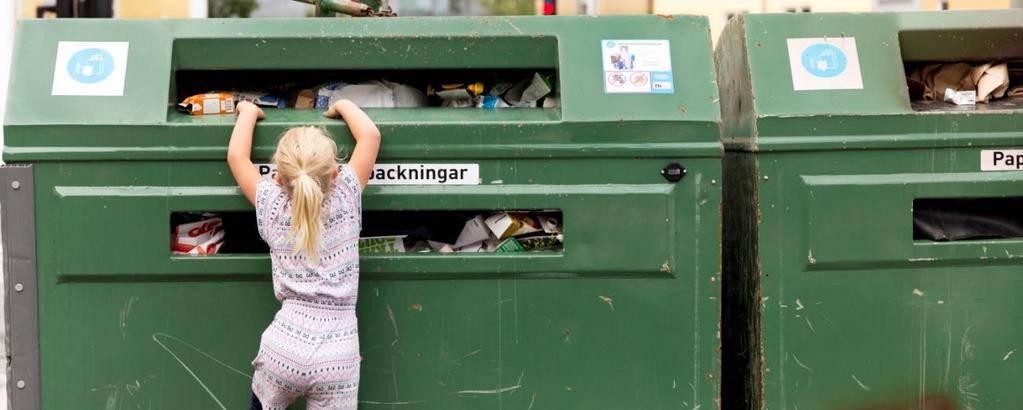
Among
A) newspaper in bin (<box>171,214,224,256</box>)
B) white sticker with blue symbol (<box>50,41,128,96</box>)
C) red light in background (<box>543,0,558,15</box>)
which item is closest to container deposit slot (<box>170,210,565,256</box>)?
newspaper in bin (<box>171,214,224,256</box>)

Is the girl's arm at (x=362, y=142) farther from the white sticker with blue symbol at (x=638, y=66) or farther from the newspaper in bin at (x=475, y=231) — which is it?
the white sticker with blue symbol at (x=638, y=66)

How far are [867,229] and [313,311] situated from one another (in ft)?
4.57

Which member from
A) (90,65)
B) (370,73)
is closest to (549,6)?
(370,73)

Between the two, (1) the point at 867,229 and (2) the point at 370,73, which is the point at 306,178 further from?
(1) the point at 867,229

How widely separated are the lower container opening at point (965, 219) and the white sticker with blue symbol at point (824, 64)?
0.40 meters

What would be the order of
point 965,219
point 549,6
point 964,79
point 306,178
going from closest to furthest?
point 306,178 → point 965,219 → point 964,79 → point 549,6

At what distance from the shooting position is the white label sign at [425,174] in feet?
8.68

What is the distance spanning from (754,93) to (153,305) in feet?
5.30

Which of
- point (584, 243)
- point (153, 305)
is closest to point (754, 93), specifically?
point (584, 243)

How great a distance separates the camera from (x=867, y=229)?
270cm

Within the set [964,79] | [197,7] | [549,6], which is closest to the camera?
[964,79]

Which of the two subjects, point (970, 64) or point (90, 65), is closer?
point (90, 65)

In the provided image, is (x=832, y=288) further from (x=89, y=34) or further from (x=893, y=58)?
(x=89, y=34)

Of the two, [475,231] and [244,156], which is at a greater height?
[244,156]
